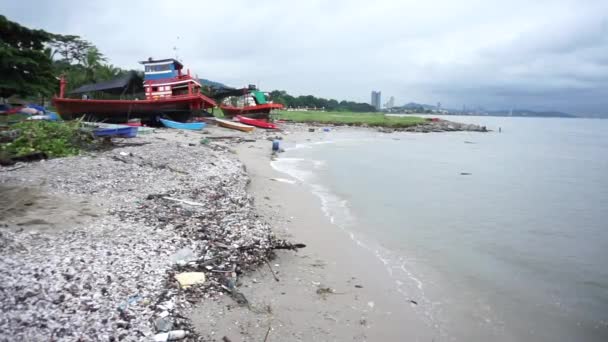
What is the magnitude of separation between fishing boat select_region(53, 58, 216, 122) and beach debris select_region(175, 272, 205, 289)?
23.2 m

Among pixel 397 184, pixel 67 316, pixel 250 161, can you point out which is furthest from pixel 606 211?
pixel 67 316

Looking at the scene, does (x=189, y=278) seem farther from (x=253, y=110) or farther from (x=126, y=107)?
(x=253, y=110)

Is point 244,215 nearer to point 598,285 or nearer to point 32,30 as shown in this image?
point 598,285

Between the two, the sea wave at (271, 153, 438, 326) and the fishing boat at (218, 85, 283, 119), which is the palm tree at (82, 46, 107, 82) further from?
the sea wave at (271, 153, 438, 326)

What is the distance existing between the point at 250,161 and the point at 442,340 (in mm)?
13616

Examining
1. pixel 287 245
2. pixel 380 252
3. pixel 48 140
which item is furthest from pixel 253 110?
pixel 287 245

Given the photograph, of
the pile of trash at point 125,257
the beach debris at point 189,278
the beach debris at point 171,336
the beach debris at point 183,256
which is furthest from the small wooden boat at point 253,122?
the beach debris at point 171,336

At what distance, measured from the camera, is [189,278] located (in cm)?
479

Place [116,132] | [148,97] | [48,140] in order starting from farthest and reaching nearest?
[148,97] → [116,132] → [48,140]

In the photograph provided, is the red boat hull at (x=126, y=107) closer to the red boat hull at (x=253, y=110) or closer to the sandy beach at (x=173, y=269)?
the red boat hull at (x=253, y=110)

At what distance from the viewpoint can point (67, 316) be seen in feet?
11.8

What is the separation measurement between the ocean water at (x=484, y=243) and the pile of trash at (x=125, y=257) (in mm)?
2632

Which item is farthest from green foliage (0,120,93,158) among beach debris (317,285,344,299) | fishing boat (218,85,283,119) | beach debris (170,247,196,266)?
fishing boat (218,85,283,119)

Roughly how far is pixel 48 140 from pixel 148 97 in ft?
57.1
